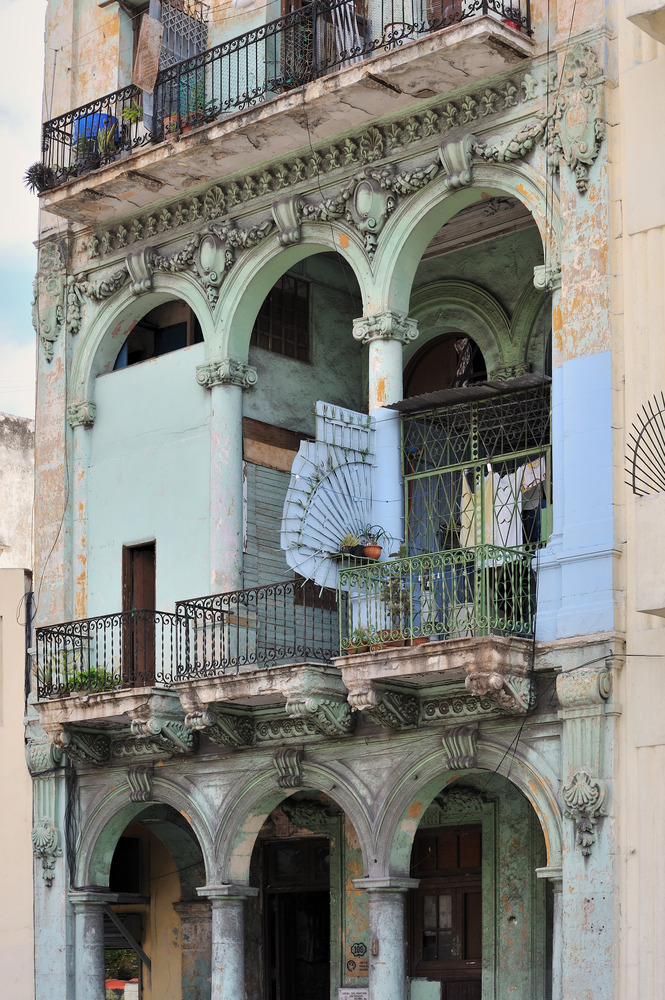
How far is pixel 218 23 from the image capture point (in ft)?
65.7

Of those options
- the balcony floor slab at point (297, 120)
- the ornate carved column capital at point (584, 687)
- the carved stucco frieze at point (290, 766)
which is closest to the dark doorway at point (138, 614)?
the carved stucco frieze at point (290, 766)

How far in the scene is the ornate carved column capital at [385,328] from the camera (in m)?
17.5

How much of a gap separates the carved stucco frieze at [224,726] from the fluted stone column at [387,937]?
1948mm

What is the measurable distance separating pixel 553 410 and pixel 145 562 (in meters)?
5.68

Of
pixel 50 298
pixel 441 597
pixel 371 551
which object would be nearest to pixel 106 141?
pixel 50 298

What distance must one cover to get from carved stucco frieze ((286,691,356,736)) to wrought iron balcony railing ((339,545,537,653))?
52 cm

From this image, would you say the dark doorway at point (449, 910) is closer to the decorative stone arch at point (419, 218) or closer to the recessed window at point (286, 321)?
the recessed window at point (286, 321)

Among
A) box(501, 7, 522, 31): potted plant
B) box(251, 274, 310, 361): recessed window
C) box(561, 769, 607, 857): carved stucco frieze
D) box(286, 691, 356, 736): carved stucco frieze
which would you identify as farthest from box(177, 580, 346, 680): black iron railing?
box(501, 7, 522, 31): potted plant

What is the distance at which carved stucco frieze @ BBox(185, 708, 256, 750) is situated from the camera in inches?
695

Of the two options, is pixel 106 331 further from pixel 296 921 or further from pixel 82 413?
pixel 296 921

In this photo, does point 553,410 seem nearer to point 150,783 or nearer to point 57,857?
point 150,783

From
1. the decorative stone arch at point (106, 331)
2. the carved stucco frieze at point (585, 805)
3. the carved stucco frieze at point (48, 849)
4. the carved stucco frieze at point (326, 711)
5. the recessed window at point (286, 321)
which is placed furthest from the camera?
the decorative stone arch at point (106, 331)

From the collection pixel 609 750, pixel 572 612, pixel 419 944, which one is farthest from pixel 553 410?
pixel 419 944

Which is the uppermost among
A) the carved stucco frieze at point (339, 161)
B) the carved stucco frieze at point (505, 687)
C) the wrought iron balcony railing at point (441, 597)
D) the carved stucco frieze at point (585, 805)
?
the carved stucco frieze at point (339, 161)
